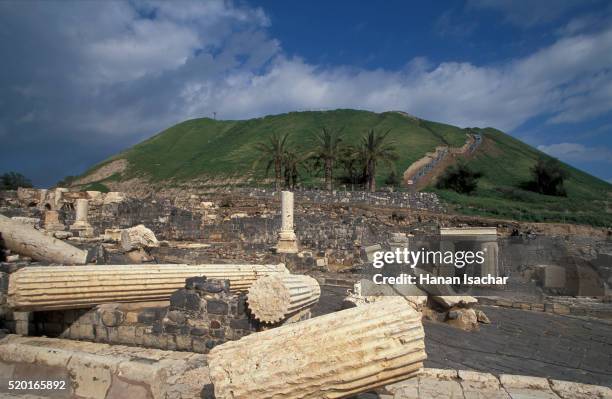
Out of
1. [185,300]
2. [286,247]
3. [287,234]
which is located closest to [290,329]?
[185,300]

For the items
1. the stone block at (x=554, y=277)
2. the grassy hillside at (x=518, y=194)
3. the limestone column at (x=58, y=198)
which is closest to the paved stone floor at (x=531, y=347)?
the stone block at (x=554, y=277)

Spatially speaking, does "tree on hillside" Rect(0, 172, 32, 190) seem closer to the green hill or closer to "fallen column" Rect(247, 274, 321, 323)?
the green hill

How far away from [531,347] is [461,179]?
3635cm

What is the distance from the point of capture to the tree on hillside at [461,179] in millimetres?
40156

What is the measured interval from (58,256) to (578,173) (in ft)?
241

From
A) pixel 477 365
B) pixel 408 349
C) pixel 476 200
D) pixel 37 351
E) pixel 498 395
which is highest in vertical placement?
pixel 476 200

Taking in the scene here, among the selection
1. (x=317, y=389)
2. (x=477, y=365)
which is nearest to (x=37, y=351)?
(x=317, y=389)

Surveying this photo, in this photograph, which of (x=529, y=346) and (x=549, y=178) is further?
(x=549, y=178)

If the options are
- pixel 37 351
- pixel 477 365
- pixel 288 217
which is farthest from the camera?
pixel 288 217

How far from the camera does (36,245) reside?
7.65m

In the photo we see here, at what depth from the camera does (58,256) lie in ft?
24.6

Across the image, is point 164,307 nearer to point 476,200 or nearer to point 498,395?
point 498,395

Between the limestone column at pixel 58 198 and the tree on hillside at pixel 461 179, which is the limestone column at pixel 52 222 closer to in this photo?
the limestone column at pixel 58 198

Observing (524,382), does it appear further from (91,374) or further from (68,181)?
(68,181)
